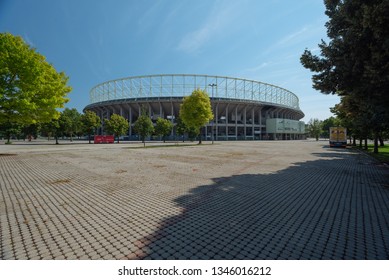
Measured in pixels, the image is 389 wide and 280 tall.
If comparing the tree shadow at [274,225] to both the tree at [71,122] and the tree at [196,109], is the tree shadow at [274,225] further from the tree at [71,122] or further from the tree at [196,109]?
the tree at [71,122]

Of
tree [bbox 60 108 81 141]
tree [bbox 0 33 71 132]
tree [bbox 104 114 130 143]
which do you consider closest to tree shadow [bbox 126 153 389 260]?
tree [bbox 0 33 71 132]

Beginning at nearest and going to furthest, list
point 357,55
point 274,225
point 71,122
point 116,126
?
point 274,225 → point 357,55 → point 71,122 → point 116,126

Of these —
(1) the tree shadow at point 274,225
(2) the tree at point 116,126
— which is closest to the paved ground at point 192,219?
(1) the tree shadow at point 274,225

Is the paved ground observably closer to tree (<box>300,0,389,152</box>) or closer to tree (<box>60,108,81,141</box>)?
tree (<box>300,0,389,152</box>)

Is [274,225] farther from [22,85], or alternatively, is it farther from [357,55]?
[22,85]

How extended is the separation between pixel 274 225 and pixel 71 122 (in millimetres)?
56929

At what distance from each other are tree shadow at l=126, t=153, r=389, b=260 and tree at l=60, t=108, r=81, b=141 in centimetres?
5238

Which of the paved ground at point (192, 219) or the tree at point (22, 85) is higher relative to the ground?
the tree at point (22, 85)

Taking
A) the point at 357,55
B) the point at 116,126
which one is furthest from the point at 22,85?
the point at 116,126

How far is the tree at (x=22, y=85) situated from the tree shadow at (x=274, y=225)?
56.7 feet

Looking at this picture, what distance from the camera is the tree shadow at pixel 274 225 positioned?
3.31m

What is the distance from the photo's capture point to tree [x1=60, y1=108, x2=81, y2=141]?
157ft

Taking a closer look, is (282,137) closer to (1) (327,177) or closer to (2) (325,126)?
(2) (325,126)

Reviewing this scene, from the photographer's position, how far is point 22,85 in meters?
15.5
